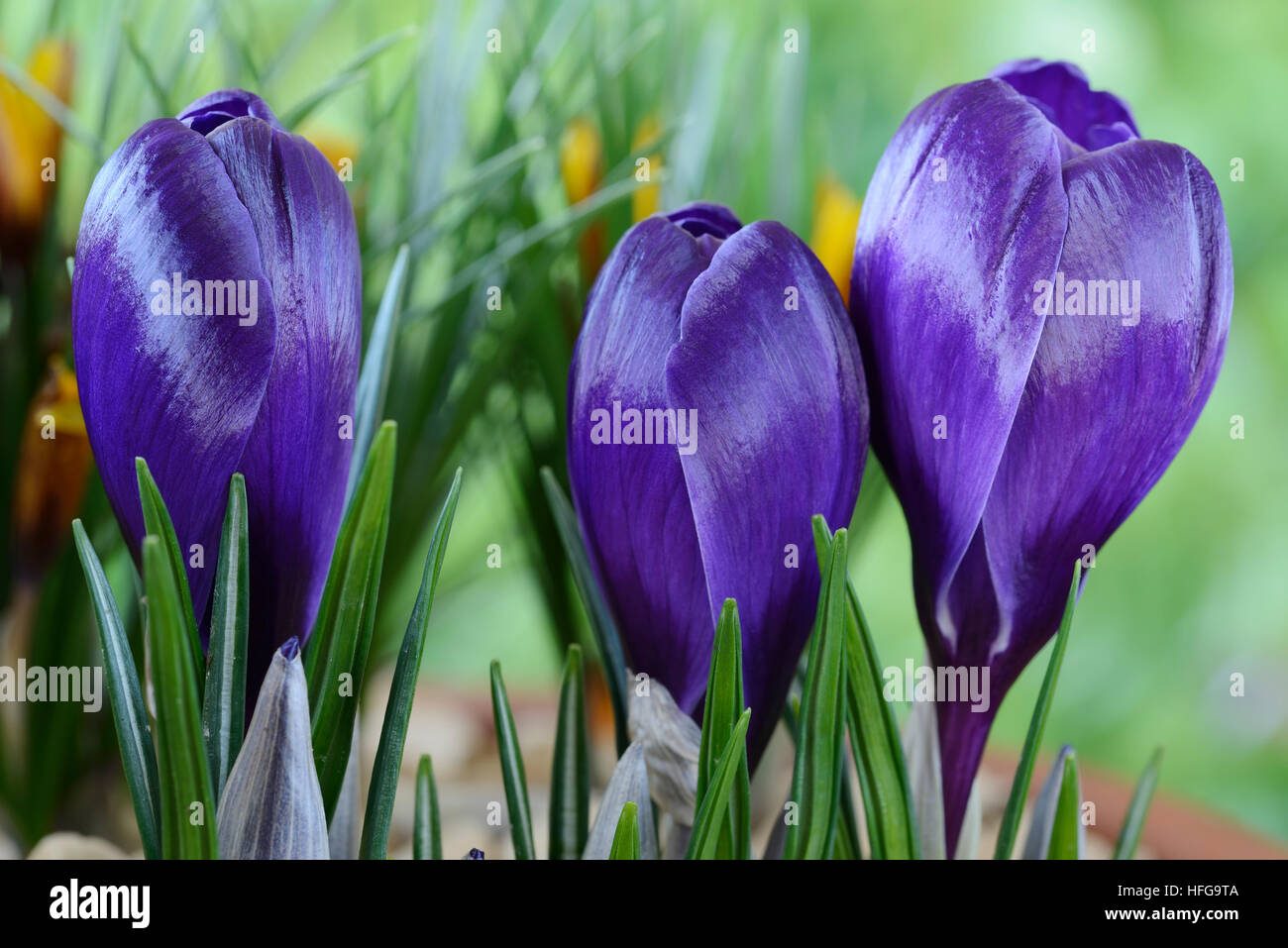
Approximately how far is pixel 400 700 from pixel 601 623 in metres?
0.06

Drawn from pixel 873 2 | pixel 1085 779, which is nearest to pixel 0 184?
pixel 1085 779

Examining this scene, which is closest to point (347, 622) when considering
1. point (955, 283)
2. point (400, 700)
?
point (400, 700)

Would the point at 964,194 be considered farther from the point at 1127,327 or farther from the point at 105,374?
the point at 105,374

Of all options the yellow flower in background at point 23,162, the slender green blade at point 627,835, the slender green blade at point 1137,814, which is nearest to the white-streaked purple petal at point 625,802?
the slender green blade at point 627,835

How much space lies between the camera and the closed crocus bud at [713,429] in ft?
0.73

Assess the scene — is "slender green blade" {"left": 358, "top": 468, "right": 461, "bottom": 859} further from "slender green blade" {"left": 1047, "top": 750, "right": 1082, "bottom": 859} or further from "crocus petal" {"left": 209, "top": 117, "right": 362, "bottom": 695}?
"slender green blade" {"left": 1047, "top": 750, "right": 1082, "bottom": 859}

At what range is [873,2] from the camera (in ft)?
2.75

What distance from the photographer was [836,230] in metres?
0.37

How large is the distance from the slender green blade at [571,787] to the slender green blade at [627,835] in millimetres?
56

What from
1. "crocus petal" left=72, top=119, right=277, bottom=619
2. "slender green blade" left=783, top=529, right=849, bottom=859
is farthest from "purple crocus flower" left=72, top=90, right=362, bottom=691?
"slender green blade" left=783, top=529, right=849, bottom=859

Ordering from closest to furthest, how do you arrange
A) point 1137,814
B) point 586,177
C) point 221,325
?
point 221,325 < point 1137,814 < point 586,177

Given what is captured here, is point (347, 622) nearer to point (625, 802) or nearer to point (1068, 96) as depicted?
point (625, 802)

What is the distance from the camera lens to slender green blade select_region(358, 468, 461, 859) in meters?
0.23

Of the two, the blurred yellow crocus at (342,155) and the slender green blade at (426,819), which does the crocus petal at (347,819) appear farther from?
the blurred yellow crocus at (342,155)
